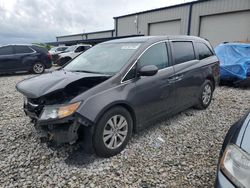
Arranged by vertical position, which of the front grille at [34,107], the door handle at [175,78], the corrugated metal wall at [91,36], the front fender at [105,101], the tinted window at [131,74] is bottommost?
the front grille at [34,107]

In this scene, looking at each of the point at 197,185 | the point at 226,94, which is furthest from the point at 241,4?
the point at 197,185

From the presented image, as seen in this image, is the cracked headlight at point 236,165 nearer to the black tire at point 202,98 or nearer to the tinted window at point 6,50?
the black tire at point 202,98

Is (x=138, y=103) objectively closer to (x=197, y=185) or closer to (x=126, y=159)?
(x=126, y=159)

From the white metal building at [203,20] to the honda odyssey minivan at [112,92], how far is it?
1197 centimetres

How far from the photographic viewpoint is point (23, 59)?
11.3 metres

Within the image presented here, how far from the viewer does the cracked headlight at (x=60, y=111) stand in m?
2.64

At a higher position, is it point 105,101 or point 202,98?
point 105,101

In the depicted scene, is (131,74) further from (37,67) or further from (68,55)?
(68,55)

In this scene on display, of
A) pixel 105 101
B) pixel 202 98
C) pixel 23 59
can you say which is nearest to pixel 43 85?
pixel 105 101

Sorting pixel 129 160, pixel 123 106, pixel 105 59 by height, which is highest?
pixel 105 59

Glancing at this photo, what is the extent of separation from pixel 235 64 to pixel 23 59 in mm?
9797

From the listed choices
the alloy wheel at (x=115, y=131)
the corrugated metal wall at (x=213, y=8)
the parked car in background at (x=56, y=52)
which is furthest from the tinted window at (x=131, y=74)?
the parked car in background at (x=56, y=52)

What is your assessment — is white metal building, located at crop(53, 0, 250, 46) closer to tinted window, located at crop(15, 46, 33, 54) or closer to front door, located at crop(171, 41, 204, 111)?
front door, located at crop(171, 41, 204, 111)

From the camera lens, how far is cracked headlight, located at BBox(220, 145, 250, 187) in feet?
4.78
